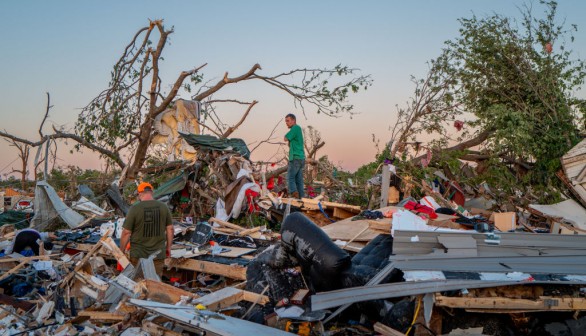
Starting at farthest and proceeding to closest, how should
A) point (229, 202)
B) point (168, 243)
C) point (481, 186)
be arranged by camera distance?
point (481, 186) → point (229, 202) → point (168, 243)

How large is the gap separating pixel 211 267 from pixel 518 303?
4287 millimetres

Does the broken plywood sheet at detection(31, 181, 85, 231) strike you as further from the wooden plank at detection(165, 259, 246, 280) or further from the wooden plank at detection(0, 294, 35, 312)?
the wooden plank at detection(0, 294, 35, 312)

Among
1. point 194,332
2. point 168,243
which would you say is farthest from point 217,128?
point 194,332

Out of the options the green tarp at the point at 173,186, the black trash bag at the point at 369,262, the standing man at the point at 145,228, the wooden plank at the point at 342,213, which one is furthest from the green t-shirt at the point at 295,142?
the black trash bag at the point at 369,262

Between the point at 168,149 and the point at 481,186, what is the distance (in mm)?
7622

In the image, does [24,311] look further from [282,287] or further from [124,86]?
[124,86]

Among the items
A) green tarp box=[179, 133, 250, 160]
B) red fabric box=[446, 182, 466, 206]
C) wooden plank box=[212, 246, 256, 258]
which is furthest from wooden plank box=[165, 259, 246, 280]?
red fabric box=[446, 182, 466, 206]

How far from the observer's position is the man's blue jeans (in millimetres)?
10891

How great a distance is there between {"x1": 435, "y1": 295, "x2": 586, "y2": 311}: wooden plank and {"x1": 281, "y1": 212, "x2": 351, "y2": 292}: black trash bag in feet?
3.59

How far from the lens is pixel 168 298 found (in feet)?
19.0

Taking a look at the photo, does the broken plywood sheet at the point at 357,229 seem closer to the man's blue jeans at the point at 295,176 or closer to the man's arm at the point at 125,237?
the man's blue jeans at the point at 295,176

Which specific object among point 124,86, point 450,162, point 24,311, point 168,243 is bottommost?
point 24,311

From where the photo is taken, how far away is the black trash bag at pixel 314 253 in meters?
5.30

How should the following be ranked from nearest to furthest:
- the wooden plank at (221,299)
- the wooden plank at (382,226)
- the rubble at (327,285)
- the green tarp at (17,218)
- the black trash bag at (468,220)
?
1. the rubble at (327,285)
2. the wooden plank at (221,299)
3. the wooden plank at (382,226)
4. the black trash bag at (468,220)
5. the green tarp at (17,218)
